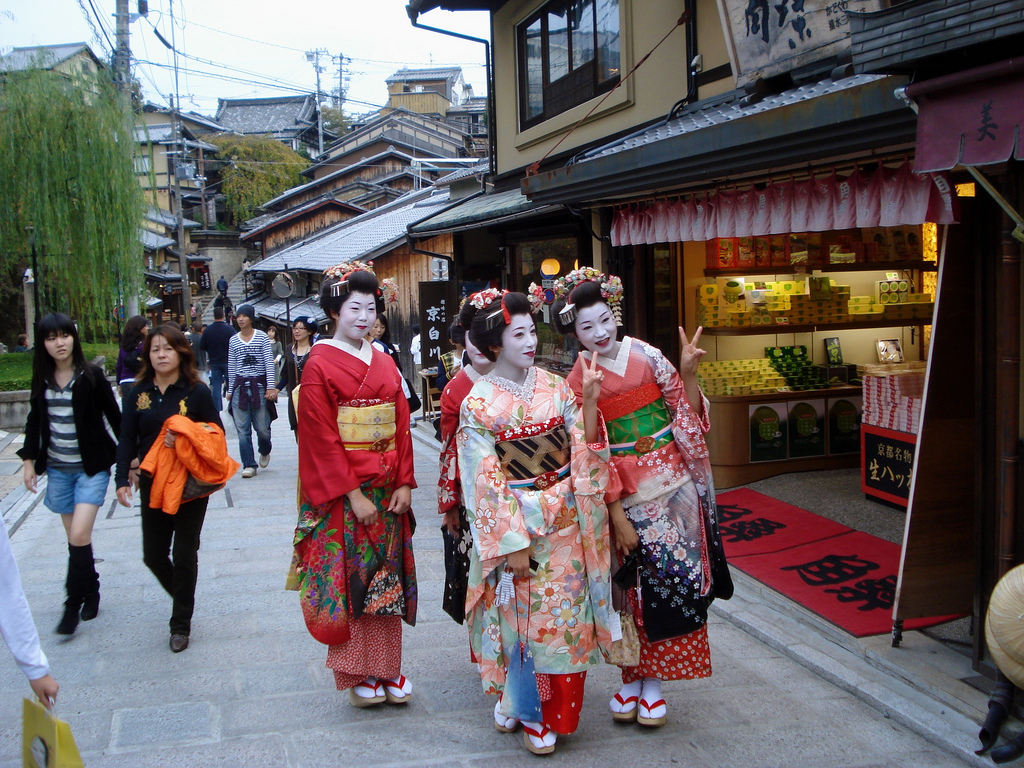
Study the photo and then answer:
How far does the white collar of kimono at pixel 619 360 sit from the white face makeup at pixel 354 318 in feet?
3.46

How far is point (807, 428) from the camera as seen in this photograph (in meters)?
8.05

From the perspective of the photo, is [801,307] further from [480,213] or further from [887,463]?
Answer: [480,213]

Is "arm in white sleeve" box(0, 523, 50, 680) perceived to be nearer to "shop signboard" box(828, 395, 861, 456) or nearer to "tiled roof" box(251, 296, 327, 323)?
"shop signboard" box(828, 395, 861, 456)

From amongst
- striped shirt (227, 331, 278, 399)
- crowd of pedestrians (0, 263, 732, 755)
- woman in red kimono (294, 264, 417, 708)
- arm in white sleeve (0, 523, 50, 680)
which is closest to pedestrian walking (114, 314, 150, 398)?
striped shirt (227, 331, 278, 399)

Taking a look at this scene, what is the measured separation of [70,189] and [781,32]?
14.3 m

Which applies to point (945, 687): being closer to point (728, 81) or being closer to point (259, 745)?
point (259, 745)

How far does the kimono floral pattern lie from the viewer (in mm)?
3434

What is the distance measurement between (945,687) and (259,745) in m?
3.14

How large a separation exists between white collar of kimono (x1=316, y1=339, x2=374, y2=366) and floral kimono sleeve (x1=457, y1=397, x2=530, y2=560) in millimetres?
733

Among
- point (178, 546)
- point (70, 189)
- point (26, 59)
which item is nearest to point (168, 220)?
point (26, 59)

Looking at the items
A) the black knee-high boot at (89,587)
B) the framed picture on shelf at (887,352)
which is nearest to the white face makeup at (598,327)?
the black knee-high boot at (89,587)

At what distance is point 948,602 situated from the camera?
4.29 meters

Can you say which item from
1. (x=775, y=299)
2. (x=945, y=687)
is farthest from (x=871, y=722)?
(x=775, y=299)

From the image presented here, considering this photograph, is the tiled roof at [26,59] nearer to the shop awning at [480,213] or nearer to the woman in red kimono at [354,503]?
the shop awning at [480,213]
